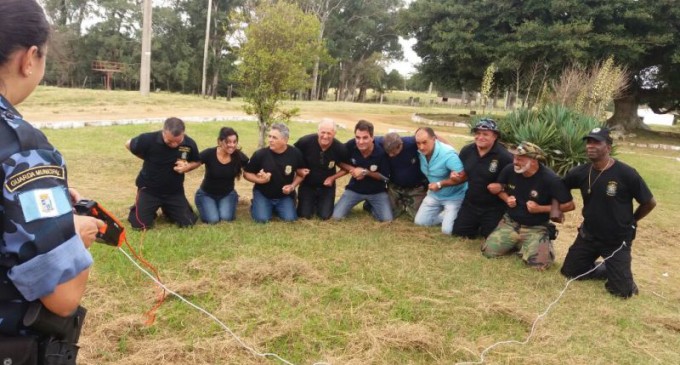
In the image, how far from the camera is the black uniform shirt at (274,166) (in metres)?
5.72

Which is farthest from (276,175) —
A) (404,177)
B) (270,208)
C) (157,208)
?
(404,177)

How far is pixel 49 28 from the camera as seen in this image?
55.3 inches

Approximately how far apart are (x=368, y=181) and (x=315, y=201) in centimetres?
73

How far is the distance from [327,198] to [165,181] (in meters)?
1.96

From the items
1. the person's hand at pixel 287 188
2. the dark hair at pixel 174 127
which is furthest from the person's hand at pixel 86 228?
the person's hand at pixel 287 188

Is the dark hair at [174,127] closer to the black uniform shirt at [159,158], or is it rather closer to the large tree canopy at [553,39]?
the black uniform shirt at [159,158]

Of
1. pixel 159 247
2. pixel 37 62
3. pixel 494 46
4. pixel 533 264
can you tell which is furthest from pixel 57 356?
pixel 494 46

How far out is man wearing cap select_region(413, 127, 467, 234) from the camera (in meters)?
5.77

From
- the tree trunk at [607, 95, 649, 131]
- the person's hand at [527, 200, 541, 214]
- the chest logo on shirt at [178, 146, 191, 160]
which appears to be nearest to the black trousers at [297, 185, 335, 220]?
the chest logo on shirt at [178, 146, 191, 160]

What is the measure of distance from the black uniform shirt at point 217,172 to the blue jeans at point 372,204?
4.59 ft

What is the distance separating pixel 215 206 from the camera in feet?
18.5

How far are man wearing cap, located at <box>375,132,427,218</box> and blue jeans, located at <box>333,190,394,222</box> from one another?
0.19 m

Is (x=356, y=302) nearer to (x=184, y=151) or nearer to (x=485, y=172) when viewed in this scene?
(x=485, y=172)

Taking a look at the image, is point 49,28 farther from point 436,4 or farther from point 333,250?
point 436,4
